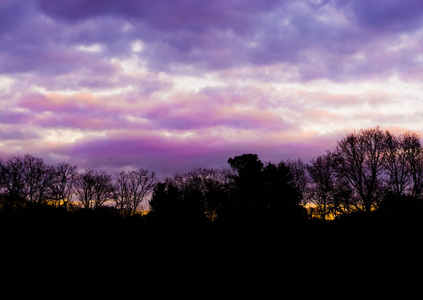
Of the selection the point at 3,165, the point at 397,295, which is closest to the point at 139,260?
the point at 397,295

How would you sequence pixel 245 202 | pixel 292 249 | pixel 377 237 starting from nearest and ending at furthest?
pixel 377 237 → pixel 292 249 → pixel 245 202

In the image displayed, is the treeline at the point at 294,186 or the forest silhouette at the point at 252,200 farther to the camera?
the treeline at the point at 294,186

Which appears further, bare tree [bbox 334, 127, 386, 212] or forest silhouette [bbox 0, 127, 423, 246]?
bare tree [bbox 334, 127, 386, 212]

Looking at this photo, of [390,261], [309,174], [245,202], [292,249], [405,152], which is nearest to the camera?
[390,261]

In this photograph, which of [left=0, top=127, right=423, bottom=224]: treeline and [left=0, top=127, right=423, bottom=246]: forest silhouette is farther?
[left=0, top=127, right=423, bottom=224]: treeline

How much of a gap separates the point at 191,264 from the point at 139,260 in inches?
71.7

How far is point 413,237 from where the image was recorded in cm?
969

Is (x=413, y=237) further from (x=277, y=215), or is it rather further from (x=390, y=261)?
(x=277, y=215)

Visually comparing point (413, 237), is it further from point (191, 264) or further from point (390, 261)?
point (191, 264)

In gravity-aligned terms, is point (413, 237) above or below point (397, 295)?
above

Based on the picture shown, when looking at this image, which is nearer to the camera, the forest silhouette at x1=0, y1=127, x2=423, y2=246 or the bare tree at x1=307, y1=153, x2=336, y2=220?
the forest silhouette at x1=0, y1=127, x2=423, y2=246

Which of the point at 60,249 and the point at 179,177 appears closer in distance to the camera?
the point at 60,249

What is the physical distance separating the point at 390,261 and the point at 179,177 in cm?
4992

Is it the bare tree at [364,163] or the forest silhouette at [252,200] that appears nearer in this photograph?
the forest silhouette at [252,200]
